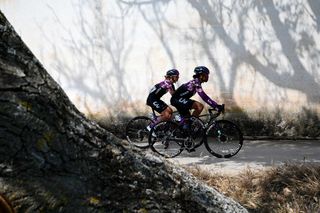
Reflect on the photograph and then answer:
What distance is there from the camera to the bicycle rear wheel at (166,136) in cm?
947

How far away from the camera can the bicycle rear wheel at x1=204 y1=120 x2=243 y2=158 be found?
9344mm

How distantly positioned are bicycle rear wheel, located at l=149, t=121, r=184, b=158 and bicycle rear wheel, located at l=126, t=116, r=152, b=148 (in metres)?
0.65

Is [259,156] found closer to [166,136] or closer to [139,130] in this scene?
[166,136]

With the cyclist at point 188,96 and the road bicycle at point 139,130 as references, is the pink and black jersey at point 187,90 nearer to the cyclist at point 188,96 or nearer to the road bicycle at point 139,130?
the cyclist at point 188,96

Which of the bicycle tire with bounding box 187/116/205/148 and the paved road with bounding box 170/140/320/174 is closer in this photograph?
the paved road with bounding box 170/140/320/174

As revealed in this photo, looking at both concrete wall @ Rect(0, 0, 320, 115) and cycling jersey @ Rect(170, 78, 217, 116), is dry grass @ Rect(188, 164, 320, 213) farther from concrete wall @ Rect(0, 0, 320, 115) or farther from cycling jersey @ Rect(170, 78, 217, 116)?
concrete wall @ Rect(0, 0, 320, 115)

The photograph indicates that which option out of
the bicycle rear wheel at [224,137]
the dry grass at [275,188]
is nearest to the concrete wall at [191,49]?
the bicycle rear wheel at [224,137]

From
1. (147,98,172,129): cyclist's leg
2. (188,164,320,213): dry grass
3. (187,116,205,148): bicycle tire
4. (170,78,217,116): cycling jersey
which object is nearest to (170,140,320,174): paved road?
(187,116,205,148): bicycle tire

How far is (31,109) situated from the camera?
5.86ft

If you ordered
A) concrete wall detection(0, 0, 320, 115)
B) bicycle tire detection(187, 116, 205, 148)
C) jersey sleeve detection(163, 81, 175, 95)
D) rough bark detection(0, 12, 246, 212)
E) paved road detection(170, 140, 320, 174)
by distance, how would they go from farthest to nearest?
concrete wall detection(0, 0, 320, 115)
jersey sleeve detection(163, 81, 175, 95)
bicycle tire detection(187, 116, 205, 148)
paved road detection(170, 140, 320, 174)
rough bark detection(0, 12, 246, 212)

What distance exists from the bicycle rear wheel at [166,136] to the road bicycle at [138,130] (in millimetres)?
589

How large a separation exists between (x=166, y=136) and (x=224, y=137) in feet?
3.33

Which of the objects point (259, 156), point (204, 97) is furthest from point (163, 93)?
point (259, 156)

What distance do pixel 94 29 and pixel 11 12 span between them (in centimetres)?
191
